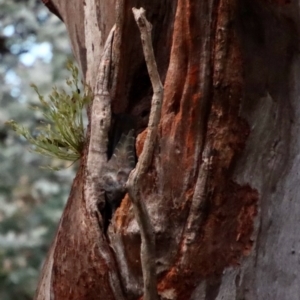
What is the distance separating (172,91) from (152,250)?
232 mm

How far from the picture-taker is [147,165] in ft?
2.14

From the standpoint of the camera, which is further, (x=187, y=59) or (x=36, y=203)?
(x=36, y=203)

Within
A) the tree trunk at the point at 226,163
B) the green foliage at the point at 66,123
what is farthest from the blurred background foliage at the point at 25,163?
the tree trunk at the point at 226,163

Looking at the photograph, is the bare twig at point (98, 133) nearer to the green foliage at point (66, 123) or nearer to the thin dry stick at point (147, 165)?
the green foliage at point (66, 123)

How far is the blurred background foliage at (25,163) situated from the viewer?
77.7 inches

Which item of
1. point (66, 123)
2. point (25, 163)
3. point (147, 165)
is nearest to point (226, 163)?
point (147, 165)

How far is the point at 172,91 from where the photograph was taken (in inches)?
31.3

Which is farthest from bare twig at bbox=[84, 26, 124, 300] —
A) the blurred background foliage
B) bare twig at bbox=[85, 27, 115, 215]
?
the blurred background foliage

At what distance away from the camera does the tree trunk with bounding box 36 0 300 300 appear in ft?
2.52

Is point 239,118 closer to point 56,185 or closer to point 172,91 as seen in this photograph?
point 172,91

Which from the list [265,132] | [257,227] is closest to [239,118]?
[265,132]

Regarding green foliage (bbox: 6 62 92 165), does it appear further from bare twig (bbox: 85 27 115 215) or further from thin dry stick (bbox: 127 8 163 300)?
thin dry stick (bbox: 127 8 163 300)

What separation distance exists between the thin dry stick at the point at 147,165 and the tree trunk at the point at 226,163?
7 centimetres

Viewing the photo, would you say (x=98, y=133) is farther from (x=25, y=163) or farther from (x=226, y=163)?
(x=25, y=163)
